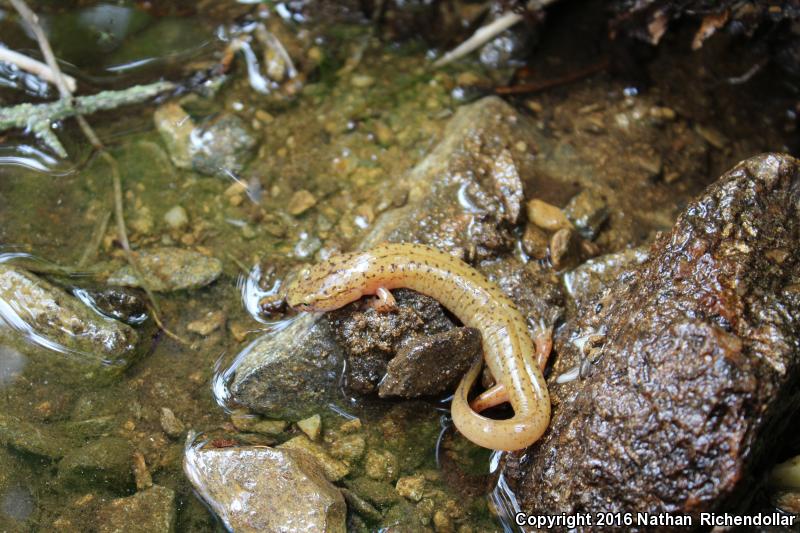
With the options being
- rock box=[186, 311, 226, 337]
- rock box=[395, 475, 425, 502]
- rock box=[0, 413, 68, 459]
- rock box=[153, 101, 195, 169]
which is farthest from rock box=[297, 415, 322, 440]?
rock box=[153, 101, 195, 169]

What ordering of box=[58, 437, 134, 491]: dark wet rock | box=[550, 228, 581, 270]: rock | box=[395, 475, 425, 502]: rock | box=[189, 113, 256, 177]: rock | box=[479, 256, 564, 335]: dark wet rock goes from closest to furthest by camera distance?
box=[58, 437, 134, 491]: dark wet rock, box=[395, 475, 425, 502]: rock, box=[479, 256, 564, 335]: dark wet rock, box=[550, 228, 581, 270]: rock, box=[189, 113, 256, 177]: rock

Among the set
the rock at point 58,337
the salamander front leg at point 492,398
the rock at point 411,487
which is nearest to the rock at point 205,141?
the rock at point 58,337

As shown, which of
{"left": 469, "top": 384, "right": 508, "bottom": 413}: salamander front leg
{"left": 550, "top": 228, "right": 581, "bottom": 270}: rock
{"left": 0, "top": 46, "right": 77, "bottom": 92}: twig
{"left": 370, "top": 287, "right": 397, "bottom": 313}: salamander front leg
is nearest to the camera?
{"left": 469, "top": 384, "right": 508, "bottom": 413}: salamander front leg

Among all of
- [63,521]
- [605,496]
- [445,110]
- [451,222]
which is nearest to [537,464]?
[605,496]

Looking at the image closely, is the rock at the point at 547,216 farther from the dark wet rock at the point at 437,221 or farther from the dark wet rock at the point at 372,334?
the dark wet rock at the point at 372,334

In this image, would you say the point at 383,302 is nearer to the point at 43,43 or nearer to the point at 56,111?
the point at 56,111

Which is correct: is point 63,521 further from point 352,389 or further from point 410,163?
point 410,163

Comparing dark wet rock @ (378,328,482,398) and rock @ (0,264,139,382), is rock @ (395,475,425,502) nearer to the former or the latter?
dark wet rock @ (378,328,482,398)
